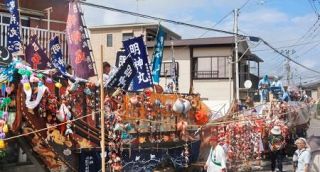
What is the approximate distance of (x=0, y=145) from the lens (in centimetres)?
853

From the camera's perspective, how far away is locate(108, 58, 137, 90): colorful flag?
37.3 feet

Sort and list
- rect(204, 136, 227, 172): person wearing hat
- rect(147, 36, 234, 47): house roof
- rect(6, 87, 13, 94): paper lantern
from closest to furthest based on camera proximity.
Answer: rect(6, 87, 13, 94): paper lantern, rect(204, 136, 227, 172): person wearing hat, rect(147, 36, 234, 47): house roof

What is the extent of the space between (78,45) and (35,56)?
1.29 meters

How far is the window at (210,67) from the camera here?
120 feet

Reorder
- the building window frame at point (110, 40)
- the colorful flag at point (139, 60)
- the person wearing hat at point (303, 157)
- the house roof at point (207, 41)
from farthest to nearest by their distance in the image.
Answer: the building window frame at point (110, 40), the house roof at point (207, 41), the colorful flag at point (139, 60), the person wearing hat at point (303, 157)

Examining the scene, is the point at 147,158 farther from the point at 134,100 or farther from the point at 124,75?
the point at 124,75

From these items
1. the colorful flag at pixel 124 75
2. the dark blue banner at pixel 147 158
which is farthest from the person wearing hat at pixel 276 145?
the colorful flag at pixel 124 75

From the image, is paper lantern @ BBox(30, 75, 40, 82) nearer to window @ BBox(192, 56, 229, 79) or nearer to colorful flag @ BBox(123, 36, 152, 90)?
colorful flag @ BBox(123, 36, 152, 90)

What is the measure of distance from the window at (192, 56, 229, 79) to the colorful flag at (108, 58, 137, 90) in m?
25.2

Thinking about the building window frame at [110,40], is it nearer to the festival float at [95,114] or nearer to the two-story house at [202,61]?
the two-story house at [202,61]

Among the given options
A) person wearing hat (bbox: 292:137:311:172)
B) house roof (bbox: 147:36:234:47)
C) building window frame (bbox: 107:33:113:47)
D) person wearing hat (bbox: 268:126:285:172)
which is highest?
building window frame (bbox: 107:33:113:47)

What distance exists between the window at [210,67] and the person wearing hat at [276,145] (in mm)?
18605

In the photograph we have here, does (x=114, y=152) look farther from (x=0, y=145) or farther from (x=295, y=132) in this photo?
(x=295, y=132)

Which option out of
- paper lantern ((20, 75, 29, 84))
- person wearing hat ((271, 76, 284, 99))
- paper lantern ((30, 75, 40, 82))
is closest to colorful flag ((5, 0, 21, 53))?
paper lantern ((30, 75, 40, 82))
